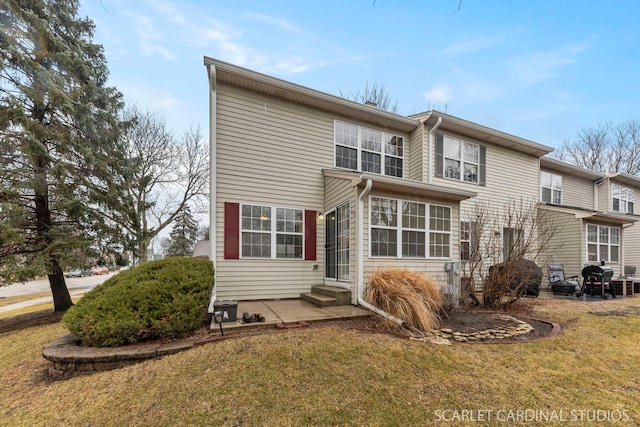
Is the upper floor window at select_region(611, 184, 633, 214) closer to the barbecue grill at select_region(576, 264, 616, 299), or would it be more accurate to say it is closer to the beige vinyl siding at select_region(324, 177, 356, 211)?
the barbecue grill at select_region(576, 264, 616, 299)

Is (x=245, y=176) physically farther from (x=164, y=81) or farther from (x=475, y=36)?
(x=475, y=36)

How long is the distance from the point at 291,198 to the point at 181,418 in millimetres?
5614

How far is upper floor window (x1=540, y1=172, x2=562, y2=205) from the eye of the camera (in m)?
12.1

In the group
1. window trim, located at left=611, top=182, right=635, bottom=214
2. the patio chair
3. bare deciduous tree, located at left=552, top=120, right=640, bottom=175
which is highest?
bare deciduous tree, located at left=552, top=120, right=640, bottom=175

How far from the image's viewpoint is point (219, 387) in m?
2.96

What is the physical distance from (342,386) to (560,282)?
10251mm

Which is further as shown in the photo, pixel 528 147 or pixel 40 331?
pixel 528 147

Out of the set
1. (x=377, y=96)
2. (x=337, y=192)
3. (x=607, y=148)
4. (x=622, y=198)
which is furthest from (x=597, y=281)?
(x=607, y=148)

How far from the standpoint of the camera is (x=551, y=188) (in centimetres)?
1237

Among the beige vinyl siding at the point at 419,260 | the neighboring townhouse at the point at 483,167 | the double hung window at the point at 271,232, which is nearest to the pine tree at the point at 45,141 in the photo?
the double hung window at the point at 271,232

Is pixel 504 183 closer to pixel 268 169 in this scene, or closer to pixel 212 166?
pixel 268 169

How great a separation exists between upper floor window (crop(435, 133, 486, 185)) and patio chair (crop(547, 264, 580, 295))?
3.89 m

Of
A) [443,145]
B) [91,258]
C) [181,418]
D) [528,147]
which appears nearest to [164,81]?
[91,258]

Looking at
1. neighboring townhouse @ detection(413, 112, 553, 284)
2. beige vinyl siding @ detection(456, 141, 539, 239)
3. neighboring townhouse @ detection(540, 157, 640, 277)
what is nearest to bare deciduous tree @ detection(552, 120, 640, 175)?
neighboring townhouse @ detection(540, 157, 640, 277)
